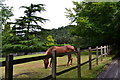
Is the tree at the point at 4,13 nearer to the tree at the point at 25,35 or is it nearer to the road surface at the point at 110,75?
the tree at the point at 25,35

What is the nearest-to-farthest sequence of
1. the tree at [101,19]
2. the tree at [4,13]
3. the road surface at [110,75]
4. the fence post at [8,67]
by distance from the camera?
the fence post at [8,67], the road surface at [110,75], the tree at [101,19], the tree at [4,13]

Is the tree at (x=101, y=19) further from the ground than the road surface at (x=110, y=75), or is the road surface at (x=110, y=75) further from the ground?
the tree at (x=101, y=19)

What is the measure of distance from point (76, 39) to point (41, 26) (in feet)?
24.8

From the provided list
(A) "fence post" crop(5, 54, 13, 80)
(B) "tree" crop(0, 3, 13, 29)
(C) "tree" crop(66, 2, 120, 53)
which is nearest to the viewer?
(A) "fence post" crop(5, 54, 13, 80)

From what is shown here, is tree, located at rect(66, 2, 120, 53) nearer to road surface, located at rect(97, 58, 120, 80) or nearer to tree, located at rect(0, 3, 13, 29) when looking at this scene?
road surface, located at rect(97, 58, 120, 80)

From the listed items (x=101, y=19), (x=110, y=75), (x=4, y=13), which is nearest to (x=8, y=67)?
(x=110, y=75)

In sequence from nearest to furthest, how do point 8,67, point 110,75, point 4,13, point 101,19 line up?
1. point 8,67
2. point 110,75
3. point 101,19
4. point 4,13

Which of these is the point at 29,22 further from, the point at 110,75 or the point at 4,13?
the point at 110,75

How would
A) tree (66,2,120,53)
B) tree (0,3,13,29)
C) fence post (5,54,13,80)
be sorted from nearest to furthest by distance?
fence post (5,54,13,80) < tree (66,2,120,53) < tree (0,3,13,29)

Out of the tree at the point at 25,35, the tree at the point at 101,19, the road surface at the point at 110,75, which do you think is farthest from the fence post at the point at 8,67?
the tree at the point at 25,35

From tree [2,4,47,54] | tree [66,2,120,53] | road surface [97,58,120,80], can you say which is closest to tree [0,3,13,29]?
tree [2,4,47,54]

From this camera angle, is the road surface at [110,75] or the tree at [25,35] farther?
the tree at [25,35]

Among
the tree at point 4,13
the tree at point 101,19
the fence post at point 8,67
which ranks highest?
the tree at point 4,13

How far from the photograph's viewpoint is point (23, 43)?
21.8 meters
